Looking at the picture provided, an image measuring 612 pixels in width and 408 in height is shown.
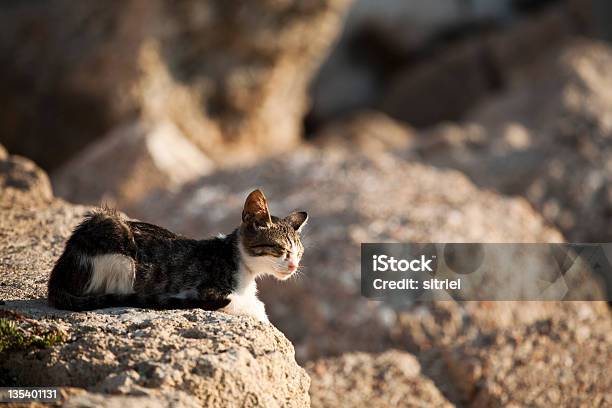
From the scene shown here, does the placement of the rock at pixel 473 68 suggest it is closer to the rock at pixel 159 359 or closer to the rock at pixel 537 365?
the rock at pixel 537 365

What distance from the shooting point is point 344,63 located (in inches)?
765

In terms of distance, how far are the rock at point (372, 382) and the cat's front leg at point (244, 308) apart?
2.00m

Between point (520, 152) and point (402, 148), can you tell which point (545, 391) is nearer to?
point (520, 152)

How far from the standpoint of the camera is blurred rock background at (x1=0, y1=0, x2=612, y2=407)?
7.07m

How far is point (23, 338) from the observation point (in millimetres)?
3938

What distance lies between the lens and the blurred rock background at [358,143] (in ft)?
23.2

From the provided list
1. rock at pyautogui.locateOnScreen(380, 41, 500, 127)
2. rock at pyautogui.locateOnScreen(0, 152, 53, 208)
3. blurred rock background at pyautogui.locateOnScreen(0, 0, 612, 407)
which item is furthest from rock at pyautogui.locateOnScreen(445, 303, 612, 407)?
rock at pyautogui.locateOnScreen(380, 41, 500, 127)

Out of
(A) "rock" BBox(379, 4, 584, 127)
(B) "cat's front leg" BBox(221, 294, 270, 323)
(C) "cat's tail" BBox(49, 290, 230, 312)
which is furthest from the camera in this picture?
(A) "rock" BBox(379, 4, 584, 127)

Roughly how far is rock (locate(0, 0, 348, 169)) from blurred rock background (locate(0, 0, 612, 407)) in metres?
0.03

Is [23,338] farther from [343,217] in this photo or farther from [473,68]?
[473,68]

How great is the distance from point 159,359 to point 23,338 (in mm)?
617

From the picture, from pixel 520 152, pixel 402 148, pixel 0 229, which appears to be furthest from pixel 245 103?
pixel 0 229

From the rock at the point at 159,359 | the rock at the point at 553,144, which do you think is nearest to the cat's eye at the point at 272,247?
the rock at the point at 159,359

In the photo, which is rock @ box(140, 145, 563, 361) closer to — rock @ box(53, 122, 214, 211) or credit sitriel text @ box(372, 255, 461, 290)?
credit sitriel text @ box(372, 255, 461, 290)
